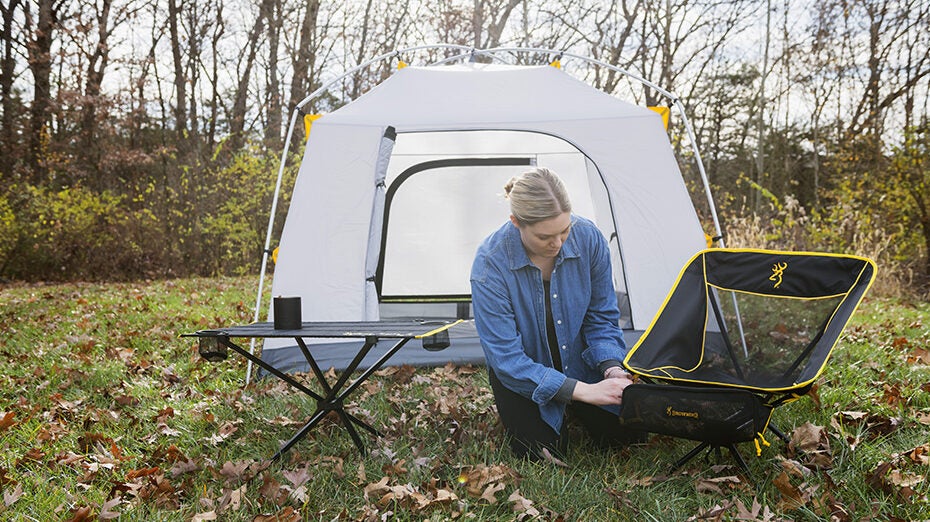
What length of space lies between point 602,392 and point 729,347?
82cm

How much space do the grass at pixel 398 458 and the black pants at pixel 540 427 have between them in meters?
0.06

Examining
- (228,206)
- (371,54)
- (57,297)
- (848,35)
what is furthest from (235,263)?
(848,35)

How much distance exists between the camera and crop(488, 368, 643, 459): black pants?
94.6 inches

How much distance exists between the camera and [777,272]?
2.73 m

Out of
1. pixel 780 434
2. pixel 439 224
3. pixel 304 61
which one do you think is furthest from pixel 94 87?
pixel 780 434

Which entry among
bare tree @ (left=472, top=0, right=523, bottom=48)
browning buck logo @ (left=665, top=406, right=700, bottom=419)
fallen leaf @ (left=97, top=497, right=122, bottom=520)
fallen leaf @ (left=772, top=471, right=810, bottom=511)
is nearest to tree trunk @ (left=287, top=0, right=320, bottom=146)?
bare tree @ (left=472, top=0, right=523, bottom=48)

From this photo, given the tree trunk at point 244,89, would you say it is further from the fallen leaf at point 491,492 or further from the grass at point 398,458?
the fallen leaf at point 491,492

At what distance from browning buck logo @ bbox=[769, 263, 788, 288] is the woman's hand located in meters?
0.93

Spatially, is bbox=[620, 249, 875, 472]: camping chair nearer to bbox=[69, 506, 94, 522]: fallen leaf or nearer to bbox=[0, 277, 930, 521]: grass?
bbox=[0, 277, 930, 521]: grass

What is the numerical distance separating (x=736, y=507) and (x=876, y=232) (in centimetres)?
592

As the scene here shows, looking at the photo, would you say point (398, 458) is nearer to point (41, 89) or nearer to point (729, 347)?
point (729, 347)

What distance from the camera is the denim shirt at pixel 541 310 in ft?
7.70

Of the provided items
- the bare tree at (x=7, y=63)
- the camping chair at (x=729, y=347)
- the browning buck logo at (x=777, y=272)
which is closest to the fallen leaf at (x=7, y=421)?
the camping chair at (x=729, y=347)

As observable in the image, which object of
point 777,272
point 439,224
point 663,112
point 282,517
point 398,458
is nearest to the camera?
point 282,517
